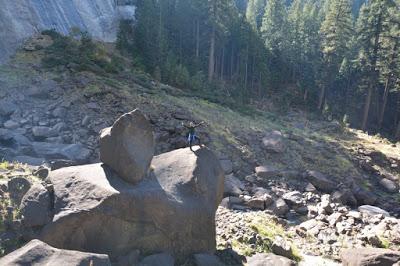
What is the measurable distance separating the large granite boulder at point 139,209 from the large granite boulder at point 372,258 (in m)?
4.39

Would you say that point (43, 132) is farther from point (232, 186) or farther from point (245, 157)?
point (245, 157)

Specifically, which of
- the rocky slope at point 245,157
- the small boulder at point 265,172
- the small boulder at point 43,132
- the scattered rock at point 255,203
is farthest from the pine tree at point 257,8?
the scattered rock at point 255,203

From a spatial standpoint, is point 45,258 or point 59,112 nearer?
point 45,258

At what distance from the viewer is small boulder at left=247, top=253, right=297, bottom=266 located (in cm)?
1085

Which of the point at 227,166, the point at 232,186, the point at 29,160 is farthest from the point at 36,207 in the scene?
the point at 227,166

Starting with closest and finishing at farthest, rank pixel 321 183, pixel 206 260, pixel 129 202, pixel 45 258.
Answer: pixel 45 258 < pixel 129 202 < pixel 206 260 < pixel 321 183

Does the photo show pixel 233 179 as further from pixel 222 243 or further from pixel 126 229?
pixel 126 229

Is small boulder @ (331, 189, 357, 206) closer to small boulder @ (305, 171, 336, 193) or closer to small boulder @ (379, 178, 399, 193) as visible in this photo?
small boulder @ (305, 171, 336, 193)

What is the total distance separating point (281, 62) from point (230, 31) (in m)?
9.27

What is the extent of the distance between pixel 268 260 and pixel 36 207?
240 inches

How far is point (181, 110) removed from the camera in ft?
82.7

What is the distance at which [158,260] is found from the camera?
30.1 feet

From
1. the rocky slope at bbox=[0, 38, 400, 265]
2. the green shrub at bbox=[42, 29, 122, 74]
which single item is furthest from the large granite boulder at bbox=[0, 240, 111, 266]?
the green shrub at bbox=[42, 29, 122, 74]

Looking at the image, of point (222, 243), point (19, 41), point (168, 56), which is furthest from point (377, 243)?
A: point (168, 56)
